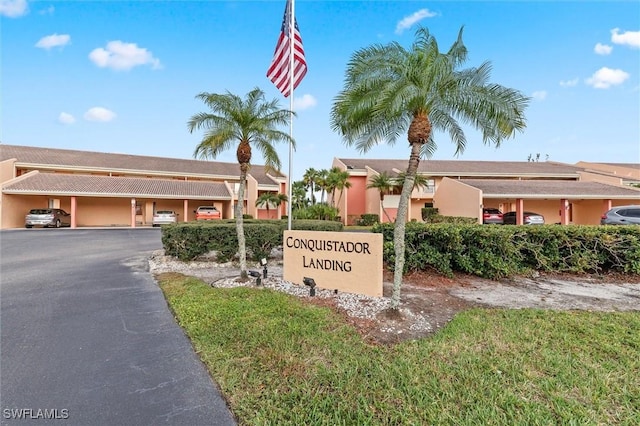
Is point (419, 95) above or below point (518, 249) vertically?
above

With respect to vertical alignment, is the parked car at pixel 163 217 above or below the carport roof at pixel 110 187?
below

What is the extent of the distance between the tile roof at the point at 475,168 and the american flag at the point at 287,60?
77.6 feet

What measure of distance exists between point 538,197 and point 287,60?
25.3 metres

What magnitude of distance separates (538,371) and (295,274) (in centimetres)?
483

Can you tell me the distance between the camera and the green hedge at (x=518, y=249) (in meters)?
7.56

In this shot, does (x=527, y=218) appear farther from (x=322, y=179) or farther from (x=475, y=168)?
(x=322, y=179)

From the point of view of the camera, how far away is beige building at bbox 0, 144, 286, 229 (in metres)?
23.1

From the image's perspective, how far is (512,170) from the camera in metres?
32.9

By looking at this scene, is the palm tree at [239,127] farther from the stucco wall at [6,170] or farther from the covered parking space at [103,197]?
the stucco wall at [6,170]

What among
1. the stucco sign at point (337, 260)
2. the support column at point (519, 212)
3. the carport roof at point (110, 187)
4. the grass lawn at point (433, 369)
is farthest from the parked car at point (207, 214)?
the support column at point (519, 212)

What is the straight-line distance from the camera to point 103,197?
2550cm

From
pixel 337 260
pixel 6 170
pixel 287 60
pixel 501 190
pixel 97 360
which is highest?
pixel 287 60

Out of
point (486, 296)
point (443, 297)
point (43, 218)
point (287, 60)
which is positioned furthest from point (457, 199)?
point (43, 218)

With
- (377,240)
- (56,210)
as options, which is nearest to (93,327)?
(377,240)
